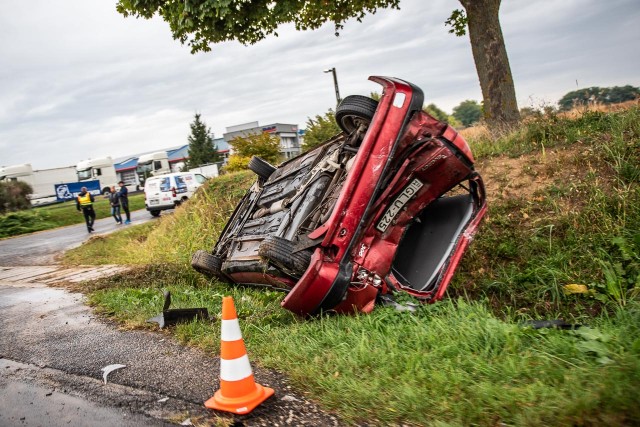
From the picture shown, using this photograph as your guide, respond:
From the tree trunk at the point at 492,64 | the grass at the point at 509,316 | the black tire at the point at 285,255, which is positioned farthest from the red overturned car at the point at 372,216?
the tree trunk at the point at 492,64

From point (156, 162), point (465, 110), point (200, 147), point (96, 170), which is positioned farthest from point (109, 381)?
point (465, 110)

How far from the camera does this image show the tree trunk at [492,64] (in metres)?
8.60

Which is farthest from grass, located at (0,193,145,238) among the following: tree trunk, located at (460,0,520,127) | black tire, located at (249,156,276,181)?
tree trunk, located at (460,0,520,127)

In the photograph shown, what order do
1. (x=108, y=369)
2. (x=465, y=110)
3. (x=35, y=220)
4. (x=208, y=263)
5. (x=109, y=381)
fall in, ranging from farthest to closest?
1. (x=465, y=110)
2. (x=35, y=220)
3. (x=208, y=263)
4. (x=108, y=369)
5. (x=109, y=381)

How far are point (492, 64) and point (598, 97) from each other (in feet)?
6.89

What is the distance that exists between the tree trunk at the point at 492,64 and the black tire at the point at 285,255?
5.82m

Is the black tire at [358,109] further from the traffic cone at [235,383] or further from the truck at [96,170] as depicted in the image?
the truck at [96,170]

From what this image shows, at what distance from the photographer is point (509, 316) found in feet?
12.1

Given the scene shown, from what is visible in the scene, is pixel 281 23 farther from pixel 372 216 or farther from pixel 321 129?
pixel 321 129

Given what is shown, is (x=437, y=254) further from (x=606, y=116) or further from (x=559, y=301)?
(x=606, y=116)

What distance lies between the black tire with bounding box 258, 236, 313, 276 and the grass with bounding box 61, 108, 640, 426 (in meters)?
0.47

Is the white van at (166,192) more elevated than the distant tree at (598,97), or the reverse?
the distant tree at (598,97)

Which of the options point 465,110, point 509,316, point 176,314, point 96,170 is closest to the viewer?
point 509,316

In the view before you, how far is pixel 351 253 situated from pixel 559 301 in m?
2.17
